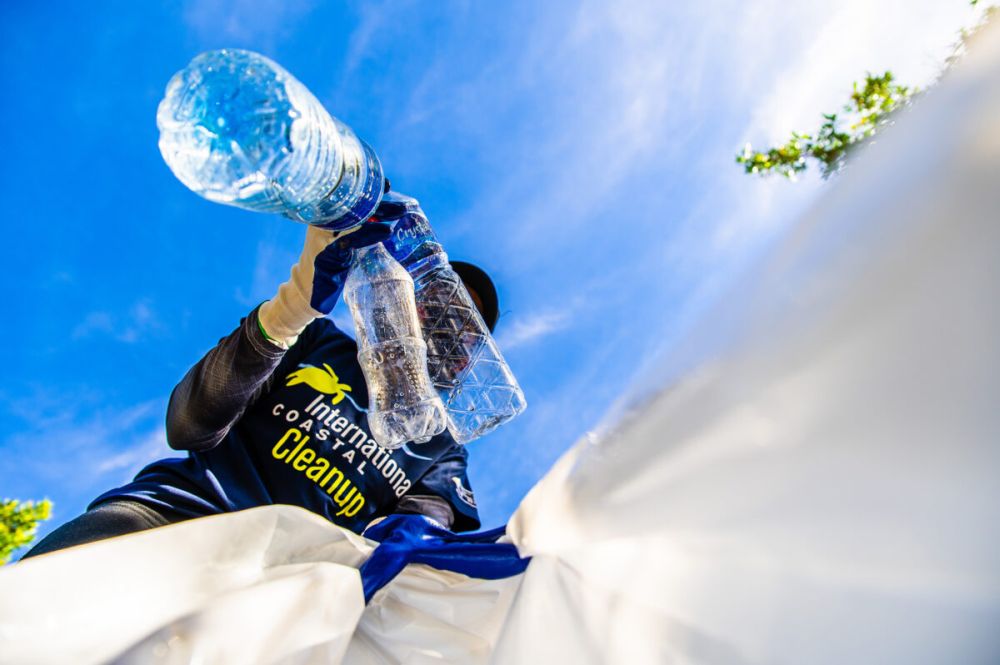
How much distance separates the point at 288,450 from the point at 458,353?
658mm

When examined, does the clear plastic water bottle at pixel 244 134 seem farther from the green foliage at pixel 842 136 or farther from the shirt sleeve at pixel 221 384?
the green foliage at pixel 842 136

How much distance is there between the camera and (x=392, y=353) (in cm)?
164

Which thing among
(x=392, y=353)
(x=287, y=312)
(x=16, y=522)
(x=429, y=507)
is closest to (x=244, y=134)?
(x=287, y=312)

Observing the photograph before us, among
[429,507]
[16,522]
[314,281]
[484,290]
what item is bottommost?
[429,507]

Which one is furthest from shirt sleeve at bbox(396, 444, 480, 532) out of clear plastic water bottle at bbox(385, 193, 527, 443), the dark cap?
the dark cap

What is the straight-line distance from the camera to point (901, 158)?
592 mm

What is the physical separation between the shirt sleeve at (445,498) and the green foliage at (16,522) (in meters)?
6.38

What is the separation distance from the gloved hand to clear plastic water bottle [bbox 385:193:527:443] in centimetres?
33

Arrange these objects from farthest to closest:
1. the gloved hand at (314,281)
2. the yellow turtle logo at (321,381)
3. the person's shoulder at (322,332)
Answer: the person's shoulder at (322,332) < the yellow turtle logo at (321,381) < the gloved hand at (314,281)

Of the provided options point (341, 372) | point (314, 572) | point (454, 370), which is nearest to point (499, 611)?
point (314, 572)

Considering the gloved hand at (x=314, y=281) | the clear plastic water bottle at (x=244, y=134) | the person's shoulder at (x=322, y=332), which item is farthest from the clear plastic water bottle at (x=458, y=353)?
the clear plastic water bottle at (x=244, y=134)

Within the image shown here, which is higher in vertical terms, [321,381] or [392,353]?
[321,381]

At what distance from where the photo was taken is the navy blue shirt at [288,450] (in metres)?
1.62

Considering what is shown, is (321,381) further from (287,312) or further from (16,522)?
(16,522)
